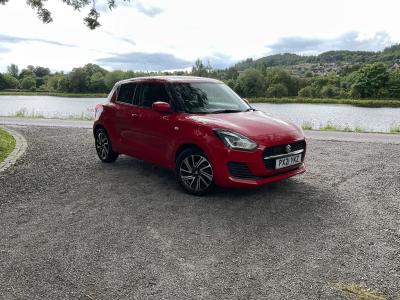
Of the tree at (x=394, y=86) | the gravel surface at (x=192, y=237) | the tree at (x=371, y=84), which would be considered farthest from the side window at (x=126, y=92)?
the tree at (x=394, y=86)

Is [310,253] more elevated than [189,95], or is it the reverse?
[189,95]

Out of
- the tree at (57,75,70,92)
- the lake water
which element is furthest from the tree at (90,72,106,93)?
the lake water

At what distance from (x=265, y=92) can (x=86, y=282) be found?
76.2 m

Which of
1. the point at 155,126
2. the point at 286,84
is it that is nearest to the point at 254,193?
the point at 155,126

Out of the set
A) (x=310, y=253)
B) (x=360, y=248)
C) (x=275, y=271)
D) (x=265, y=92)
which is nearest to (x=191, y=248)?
(x=275, y=271)

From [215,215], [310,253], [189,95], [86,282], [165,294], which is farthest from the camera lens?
[189,95]

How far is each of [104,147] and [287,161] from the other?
409cm

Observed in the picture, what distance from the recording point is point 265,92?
76625 millimetres

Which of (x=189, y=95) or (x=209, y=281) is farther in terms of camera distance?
(x=189, y=95)

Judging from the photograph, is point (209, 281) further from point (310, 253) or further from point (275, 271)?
point (310, 253)

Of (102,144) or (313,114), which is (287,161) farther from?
(313,114)

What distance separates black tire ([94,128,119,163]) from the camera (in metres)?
7.45

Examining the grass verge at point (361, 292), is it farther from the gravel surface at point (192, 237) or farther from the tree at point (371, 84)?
the tree at point (371, 84)

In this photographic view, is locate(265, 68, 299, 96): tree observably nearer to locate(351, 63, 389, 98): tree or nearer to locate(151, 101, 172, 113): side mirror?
locate(351, 63, 389, 98): tree
